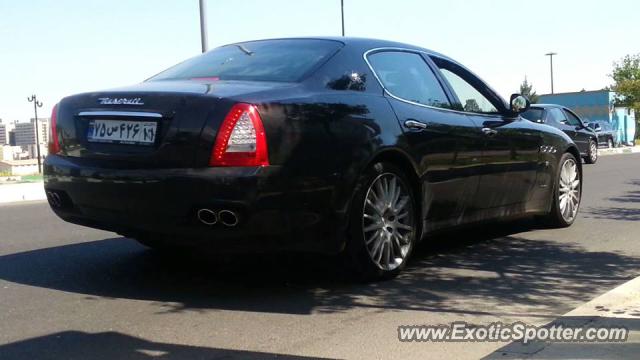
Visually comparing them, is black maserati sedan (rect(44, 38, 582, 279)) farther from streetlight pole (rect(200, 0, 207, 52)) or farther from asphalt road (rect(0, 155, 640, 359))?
streetlight pole (rect(200, 0, 207, 52))

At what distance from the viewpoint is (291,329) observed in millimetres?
3693

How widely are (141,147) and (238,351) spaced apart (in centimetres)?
137

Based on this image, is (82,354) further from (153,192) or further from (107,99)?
(107,99)

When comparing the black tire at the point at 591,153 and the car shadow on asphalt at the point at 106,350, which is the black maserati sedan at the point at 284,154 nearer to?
the car shadow on asphalt at the point at 106,350

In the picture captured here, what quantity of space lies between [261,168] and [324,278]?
1223 mm

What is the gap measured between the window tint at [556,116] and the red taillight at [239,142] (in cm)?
1423

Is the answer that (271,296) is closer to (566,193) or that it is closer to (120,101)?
(120,101)

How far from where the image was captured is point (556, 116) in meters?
17.6

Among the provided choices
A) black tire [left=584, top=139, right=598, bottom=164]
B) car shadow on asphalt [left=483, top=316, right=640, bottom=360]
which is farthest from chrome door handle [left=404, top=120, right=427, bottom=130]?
black tire [left=584, top=139, right=598, bottom=164]

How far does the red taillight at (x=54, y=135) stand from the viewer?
15.0 ft

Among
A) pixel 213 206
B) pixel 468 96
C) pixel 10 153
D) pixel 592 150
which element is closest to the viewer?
pixel 213 206

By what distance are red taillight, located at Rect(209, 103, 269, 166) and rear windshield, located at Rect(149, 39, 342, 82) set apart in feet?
1.89

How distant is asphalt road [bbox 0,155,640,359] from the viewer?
3.46 m

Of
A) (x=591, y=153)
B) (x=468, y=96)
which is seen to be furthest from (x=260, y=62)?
(x=591, y=153)
